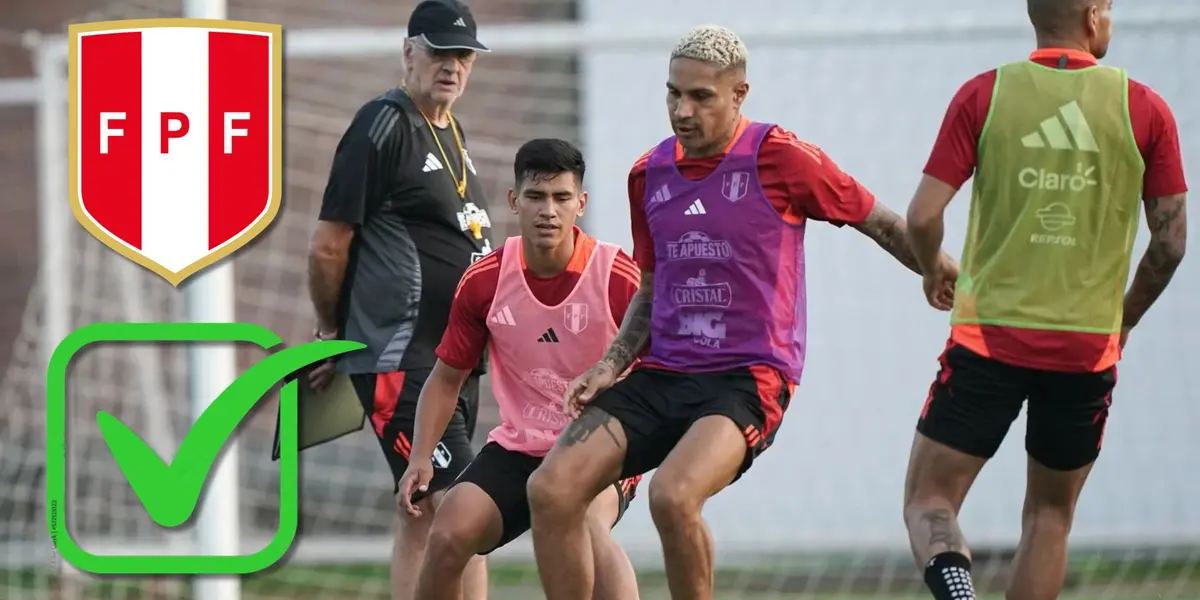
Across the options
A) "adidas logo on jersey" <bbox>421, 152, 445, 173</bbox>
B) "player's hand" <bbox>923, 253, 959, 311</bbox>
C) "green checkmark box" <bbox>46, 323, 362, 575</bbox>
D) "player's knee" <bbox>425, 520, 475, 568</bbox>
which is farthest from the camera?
"green checkmark box" <bbox>46, 323, 362, 575</bbox>

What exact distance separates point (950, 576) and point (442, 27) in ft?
8.73

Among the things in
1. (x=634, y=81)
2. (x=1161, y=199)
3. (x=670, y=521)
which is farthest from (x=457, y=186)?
(x=634, y=81)

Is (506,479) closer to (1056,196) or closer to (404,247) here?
(404,247)

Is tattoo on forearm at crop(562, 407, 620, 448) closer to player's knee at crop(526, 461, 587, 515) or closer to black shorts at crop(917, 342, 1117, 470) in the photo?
player's knee at crop(526, 461, 587, 515)

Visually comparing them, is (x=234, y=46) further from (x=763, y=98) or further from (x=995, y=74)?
(x=995, y=74)

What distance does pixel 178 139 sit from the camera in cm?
764

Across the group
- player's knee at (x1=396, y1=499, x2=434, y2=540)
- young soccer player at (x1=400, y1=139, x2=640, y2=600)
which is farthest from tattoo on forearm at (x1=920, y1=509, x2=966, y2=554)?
player's knee at (x1=396, y1=499, x2=434, y2=540)

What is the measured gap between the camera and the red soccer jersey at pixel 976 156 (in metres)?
4.65

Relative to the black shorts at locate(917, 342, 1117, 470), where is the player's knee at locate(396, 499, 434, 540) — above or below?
below

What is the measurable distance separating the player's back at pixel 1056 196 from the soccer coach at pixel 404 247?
6.71 ft

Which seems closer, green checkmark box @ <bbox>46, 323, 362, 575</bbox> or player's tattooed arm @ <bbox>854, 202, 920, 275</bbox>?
player's tattooed arm @ <bbox>854, 202, 920, 275</bbox>

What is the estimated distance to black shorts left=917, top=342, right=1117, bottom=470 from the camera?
15.6ft

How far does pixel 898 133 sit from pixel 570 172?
3.67 meters

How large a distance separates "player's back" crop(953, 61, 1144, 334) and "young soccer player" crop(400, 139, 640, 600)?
1.27 m
